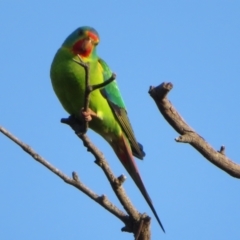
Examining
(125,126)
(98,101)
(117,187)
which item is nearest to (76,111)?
(98,101)

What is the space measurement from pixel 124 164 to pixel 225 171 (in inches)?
80.9

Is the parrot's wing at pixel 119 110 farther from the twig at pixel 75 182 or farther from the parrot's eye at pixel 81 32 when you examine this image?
the twig at pixel 75 182

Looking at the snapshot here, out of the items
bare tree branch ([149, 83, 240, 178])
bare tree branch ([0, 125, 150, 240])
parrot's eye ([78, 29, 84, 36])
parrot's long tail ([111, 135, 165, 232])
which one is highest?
parrot's eye ([78, 29, 84, 36])

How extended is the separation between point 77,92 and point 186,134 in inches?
75.9

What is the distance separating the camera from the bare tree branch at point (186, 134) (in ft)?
11.6

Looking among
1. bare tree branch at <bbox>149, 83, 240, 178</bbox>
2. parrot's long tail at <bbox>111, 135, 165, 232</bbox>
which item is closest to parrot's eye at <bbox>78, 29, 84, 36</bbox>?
parrot's long tail at <bbox>111, 135, 165, 232</bbox>

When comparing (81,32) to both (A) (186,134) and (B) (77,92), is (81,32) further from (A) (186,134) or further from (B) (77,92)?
(A) (186,134)

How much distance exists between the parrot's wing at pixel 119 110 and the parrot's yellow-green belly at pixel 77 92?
6 centimetres

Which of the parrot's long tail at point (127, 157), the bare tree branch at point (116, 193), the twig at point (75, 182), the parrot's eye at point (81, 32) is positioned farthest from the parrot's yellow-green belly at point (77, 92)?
the twig at point (75, 182)

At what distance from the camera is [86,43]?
228 inches

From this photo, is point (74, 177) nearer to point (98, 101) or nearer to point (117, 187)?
point (117, 187)

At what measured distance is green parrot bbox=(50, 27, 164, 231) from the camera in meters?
5.29

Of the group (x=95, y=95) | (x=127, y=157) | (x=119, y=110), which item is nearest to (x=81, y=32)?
(x=95, y=95)

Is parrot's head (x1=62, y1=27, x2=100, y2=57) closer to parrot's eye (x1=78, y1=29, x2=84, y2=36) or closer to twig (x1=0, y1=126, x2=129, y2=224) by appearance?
parrot's eye (x1=78, y1=29, x2=84, y2=36)
